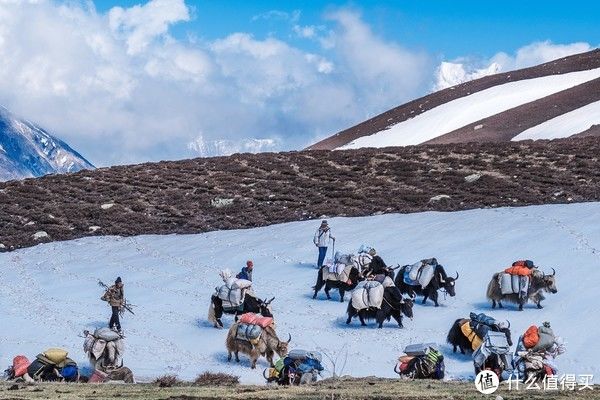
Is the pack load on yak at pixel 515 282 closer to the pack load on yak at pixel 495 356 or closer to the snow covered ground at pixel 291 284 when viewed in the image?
the snow covered ground at pixel 291 284

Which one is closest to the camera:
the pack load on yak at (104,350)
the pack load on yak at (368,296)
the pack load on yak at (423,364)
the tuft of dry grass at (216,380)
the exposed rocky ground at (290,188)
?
the tuft of dry grass at (216,380)

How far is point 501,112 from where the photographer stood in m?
70.5

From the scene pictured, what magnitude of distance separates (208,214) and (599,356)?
2225 cm

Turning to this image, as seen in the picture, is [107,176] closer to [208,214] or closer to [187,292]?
[208,214]

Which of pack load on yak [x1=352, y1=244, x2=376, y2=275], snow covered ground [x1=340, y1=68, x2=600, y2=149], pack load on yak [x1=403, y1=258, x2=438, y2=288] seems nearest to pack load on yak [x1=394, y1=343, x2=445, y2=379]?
pack load on yak [x1=403, y1=258, x2=438, y2=288]

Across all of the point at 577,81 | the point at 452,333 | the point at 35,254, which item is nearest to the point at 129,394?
the point at 452,333

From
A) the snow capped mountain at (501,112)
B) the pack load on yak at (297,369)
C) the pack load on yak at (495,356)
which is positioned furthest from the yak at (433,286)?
the snow capped mountain at (501,112)

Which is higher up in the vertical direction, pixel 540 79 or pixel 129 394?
pixel 540 79

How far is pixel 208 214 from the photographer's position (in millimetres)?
39281

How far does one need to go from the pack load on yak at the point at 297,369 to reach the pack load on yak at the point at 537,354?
333 cm

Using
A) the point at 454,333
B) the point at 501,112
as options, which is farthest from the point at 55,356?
the point at 501,112

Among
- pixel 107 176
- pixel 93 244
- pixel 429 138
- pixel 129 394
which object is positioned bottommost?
pixel 129 394

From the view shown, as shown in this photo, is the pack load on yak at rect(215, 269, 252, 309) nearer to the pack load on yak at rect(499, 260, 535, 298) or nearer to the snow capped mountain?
the pack load on yak at rect(499, 260, 535, 298)

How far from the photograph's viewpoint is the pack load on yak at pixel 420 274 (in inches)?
952
